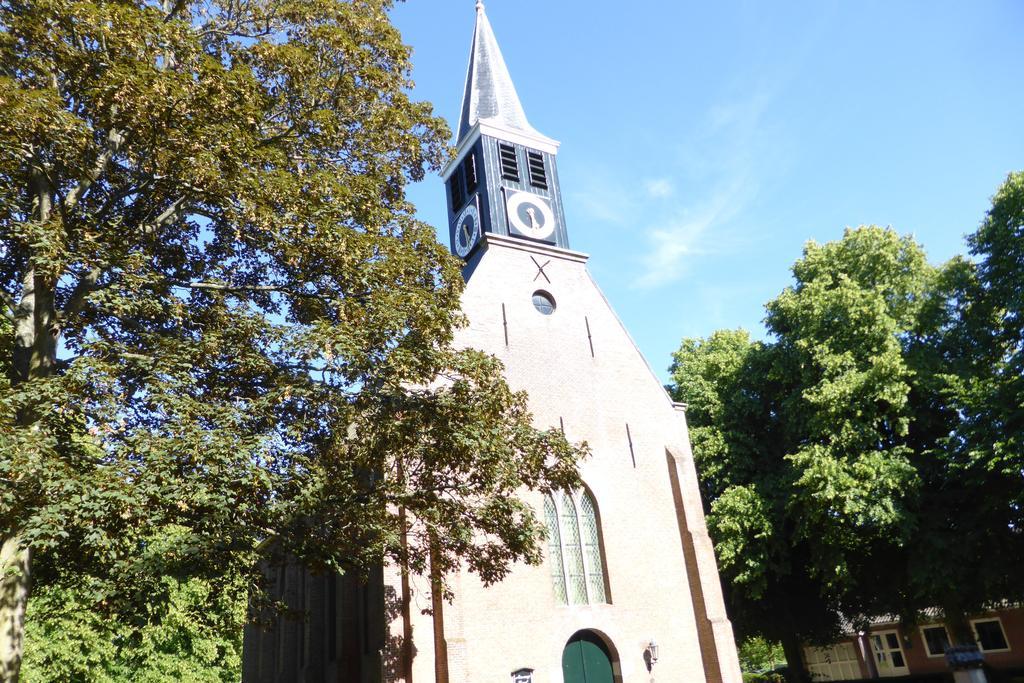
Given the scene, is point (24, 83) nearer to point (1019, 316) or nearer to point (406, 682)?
point (406, 682)

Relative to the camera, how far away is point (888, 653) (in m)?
39.2

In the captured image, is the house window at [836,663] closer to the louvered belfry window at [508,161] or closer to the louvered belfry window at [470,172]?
the louvered belfry window at [508,161]

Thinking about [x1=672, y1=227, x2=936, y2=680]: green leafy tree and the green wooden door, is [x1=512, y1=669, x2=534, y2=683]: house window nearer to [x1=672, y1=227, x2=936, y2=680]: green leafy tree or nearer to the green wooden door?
the green wooden door

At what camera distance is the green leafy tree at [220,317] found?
29.1 feet

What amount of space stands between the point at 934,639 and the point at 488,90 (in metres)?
34.4

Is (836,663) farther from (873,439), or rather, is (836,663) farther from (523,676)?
(523,676)

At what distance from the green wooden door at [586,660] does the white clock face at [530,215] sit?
1181 centimetres

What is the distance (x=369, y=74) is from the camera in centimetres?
1178

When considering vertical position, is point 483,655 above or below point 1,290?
below

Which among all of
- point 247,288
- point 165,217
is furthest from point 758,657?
point 165,217

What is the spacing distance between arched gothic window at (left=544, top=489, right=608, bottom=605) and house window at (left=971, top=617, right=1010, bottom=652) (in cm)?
2685

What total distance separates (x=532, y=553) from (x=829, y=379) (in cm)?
1427

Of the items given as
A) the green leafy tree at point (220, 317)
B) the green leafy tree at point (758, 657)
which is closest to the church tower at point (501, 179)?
the green leafy tree at point (220, 317)

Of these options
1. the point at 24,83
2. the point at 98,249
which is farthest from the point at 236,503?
the point at 24,83
